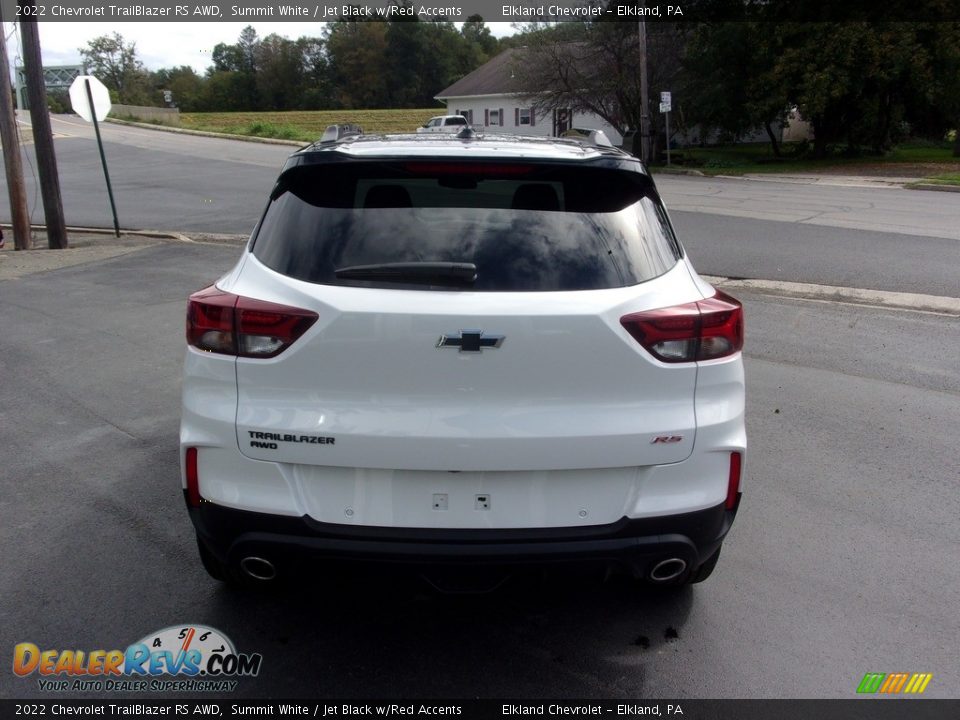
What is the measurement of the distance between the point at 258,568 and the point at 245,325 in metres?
0.85

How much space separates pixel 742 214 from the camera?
16.8 metres

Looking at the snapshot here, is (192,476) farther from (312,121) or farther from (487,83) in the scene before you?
(312,121)

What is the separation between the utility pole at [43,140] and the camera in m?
13.5

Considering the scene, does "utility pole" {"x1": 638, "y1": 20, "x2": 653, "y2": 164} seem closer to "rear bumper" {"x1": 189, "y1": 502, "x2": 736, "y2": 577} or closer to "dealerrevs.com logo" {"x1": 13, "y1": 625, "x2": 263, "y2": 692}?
"rear bumper" {"x1": 189, "y1": 502, "x2": 736, "y2": 577}

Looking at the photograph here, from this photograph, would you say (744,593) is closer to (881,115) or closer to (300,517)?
(300,517)

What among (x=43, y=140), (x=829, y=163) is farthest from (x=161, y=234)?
(x=829, y=163)

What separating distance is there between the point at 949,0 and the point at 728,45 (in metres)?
8.46

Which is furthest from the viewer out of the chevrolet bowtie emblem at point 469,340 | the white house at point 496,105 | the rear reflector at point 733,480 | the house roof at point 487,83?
the house roof at point 487,83

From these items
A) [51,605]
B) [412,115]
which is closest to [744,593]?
[51,605]

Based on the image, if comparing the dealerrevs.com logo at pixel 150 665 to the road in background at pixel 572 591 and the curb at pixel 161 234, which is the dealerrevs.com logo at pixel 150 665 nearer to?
the road in background at pixel 572 591

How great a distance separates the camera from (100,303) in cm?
946

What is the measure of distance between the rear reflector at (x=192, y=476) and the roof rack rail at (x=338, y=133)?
4.63ft

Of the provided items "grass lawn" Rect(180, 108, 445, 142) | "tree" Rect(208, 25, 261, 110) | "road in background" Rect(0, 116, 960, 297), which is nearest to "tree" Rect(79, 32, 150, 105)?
"tree" Rect(208, 25, 261, 110)

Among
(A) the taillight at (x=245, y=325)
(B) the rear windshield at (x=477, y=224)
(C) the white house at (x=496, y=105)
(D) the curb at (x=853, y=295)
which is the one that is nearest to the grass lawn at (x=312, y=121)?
(C) the white house at (x=496, y=105)
